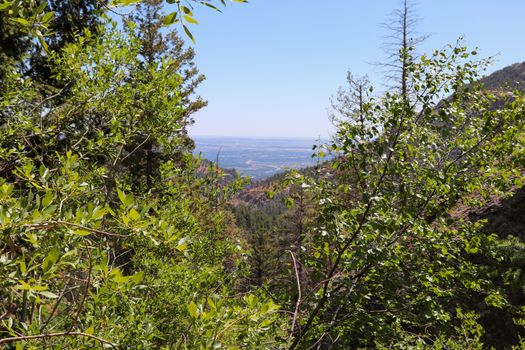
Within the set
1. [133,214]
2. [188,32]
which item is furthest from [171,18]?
[133,214]

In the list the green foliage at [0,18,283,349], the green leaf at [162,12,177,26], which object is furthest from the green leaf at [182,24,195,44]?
the green foliage at [0,18,283,349]

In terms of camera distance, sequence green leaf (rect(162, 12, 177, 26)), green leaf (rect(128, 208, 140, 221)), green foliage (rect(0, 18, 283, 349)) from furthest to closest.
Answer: green foliage (rect(0, 18, 283, 349)), green leaf (rect(128, 208, 140, 221)), green leaf (rect(162, 12, 177, 26))

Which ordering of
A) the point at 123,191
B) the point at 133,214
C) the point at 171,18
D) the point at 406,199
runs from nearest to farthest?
the point at 171,18
the point at 133,214
the point at 123,191
the point at 406,199

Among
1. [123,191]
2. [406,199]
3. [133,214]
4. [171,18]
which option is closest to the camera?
[171,18]

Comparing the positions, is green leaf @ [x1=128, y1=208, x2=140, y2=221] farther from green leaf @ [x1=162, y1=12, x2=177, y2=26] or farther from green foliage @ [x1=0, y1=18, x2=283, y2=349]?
green foliage @ [x1=0, y1=18, x2=283, y2=349]

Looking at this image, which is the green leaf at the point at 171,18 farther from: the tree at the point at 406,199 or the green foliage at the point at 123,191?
the tree at the point at 406,199

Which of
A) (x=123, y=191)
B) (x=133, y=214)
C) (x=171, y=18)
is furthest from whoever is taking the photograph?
(x=123, y=191)

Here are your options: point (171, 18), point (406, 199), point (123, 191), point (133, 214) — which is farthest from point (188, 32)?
point (406, 199)

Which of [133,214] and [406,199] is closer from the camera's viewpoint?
[133,214]

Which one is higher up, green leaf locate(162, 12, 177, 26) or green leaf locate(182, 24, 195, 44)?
green leaf locate(162, 12, 177, 26)

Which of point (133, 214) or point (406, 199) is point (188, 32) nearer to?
point (133, 214)

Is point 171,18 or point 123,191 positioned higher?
point 171,18

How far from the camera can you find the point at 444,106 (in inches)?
150

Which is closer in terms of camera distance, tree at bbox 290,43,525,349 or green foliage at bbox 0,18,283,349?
green foliage at bbox 0,18,283,349
